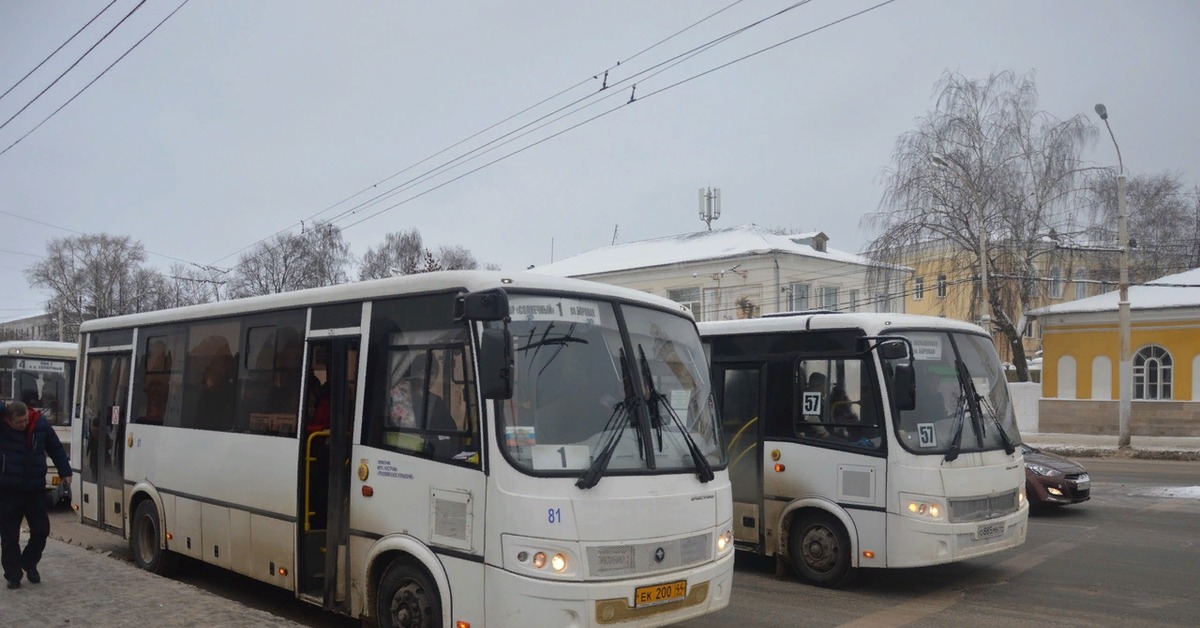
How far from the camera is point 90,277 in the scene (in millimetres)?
69938

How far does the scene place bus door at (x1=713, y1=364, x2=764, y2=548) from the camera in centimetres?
1074

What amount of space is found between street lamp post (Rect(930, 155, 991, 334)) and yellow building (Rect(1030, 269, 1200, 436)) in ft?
6.93

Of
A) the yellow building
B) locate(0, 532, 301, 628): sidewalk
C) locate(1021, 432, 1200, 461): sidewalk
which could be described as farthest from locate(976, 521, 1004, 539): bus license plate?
the yellow building

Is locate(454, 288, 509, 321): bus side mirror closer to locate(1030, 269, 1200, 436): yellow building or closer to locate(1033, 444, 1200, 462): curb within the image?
locate(1033, 444, 1200, 462): curb

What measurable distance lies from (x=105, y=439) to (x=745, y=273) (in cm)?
4160

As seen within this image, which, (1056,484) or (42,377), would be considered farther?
(42,377)

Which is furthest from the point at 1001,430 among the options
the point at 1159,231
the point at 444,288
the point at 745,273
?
the point at 1159,231

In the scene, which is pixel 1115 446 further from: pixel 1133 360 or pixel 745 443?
pixel 745 443

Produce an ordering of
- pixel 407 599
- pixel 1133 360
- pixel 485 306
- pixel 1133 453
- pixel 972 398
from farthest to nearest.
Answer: pixel 1133 360, pixel 1133 453, pixel 972 398, pixel 407 599, pixel 485 306

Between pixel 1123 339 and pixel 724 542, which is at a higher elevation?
pixel 1123 339

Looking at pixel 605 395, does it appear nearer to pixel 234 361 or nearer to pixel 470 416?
pixel 470 416

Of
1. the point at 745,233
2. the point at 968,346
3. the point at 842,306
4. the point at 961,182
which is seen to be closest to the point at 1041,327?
the point at 961,182

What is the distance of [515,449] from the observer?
21.1 feet

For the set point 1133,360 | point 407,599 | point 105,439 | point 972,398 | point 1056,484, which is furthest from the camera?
point 1133,360
